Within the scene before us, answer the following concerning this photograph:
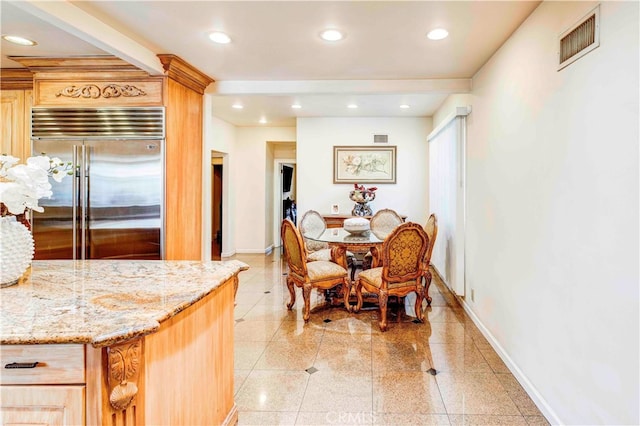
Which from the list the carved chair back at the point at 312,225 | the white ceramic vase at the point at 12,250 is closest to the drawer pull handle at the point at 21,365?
the white ceramic vase at the point at 12,250

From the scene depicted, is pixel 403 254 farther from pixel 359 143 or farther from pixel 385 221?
pixel 359 143

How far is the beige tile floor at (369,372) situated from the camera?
215cm

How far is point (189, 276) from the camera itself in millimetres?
1744

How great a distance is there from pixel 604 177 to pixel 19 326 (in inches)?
91.7

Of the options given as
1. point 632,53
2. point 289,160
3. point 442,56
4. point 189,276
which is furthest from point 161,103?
point 289,160

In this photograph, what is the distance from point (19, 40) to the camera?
284cm

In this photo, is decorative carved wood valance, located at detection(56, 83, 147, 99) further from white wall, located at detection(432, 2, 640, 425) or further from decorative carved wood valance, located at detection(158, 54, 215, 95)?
white wall, located at detection(432, 2, 640, 425)

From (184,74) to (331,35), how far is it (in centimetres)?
157

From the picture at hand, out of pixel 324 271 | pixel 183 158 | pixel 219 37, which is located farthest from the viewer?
pixel 324 271

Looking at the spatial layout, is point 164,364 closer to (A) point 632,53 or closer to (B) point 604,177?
(B) point 604,177

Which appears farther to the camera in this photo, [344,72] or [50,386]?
[344,72]

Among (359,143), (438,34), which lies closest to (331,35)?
(438,34)

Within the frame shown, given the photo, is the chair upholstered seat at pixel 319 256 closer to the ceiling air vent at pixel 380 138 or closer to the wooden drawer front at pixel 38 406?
the ceiling air vent at pixel 380 138

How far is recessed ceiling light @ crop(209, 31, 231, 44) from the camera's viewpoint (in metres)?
2.70
